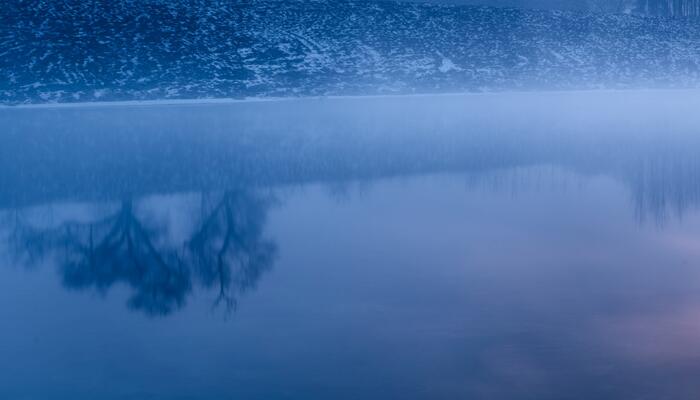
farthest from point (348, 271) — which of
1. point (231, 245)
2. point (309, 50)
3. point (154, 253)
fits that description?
point (309, 50)

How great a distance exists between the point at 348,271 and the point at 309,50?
28.1 metres

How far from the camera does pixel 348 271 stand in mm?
9086

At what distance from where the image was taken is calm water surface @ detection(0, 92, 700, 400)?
5.97 metres

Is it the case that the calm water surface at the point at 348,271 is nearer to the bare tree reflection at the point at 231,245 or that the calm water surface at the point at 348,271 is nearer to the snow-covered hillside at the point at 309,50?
the bare tree reflection at the point at 231,245

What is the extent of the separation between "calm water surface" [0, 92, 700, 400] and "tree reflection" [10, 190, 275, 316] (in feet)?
0.14

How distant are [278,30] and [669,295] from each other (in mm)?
31438

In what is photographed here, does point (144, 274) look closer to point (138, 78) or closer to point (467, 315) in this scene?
point (467, 315)

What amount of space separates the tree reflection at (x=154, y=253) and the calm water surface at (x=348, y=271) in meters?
0.04

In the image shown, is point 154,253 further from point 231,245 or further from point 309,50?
point 309,50

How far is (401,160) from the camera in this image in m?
18.7

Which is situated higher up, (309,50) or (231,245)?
(309,50)

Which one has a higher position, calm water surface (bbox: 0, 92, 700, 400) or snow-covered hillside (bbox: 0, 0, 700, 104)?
snow-covered hillside (bbox: 0, 0, 700, 104)

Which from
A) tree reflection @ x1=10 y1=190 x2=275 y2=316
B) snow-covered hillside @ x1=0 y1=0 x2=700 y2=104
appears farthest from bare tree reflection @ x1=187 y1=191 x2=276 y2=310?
snow-covered hillside @ x1=0 y1=0 x2=700 y2=104

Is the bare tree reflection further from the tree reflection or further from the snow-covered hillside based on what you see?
the snow-covered hillside
